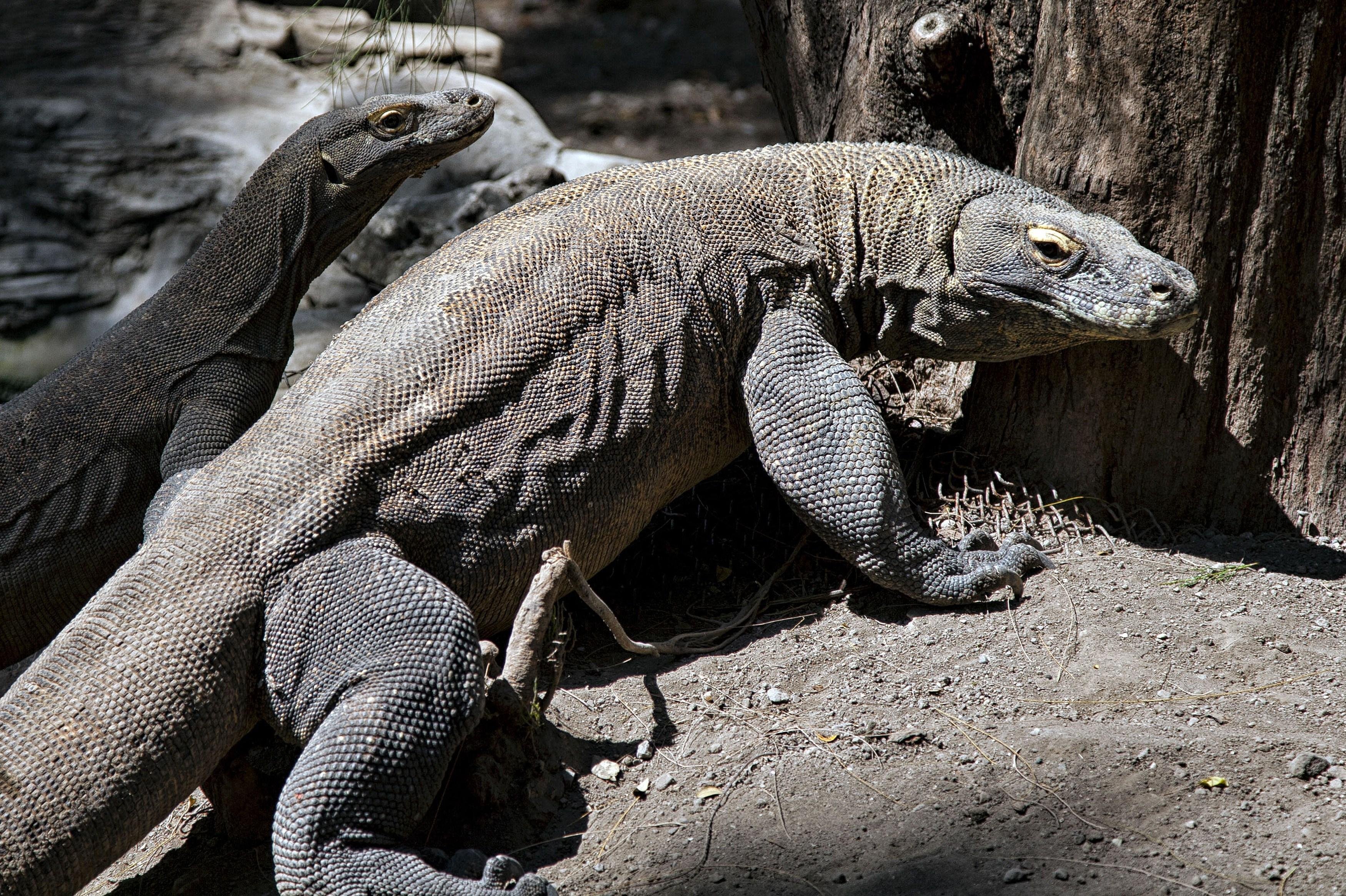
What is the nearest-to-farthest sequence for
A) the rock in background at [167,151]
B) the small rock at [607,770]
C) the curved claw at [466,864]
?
the curved claw at [466,864] < the small rock at [607,770] < the rock in background at [167,151]

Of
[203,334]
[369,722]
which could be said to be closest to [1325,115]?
[369,722]

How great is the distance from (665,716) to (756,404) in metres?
1.18

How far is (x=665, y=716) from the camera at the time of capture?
147 inches

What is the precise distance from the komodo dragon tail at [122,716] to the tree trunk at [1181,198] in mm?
2992

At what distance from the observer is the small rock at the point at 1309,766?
2900 mm

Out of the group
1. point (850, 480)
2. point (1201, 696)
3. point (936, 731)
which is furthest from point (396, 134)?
point (1201, 696)

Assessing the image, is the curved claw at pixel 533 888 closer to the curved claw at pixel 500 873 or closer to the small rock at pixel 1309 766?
the curved claw at pixel 500 873

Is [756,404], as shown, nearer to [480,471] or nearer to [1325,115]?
[480,471]

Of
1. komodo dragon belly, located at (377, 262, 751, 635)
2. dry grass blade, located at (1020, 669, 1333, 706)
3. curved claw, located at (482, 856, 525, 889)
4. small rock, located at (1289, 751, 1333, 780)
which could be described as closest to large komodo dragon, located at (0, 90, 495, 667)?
komodo dragon belly, located at (377, 262, 751, 635)

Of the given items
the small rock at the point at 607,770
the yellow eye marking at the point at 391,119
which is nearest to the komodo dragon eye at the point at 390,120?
the yellow eye marking at the point at 391,119

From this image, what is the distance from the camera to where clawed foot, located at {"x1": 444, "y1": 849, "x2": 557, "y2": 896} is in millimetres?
2938

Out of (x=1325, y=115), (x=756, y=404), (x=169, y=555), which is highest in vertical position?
(x=1325, y=115)

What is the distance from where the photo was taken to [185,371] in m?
5.18

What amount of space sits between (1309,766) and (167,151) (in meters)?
7.88
